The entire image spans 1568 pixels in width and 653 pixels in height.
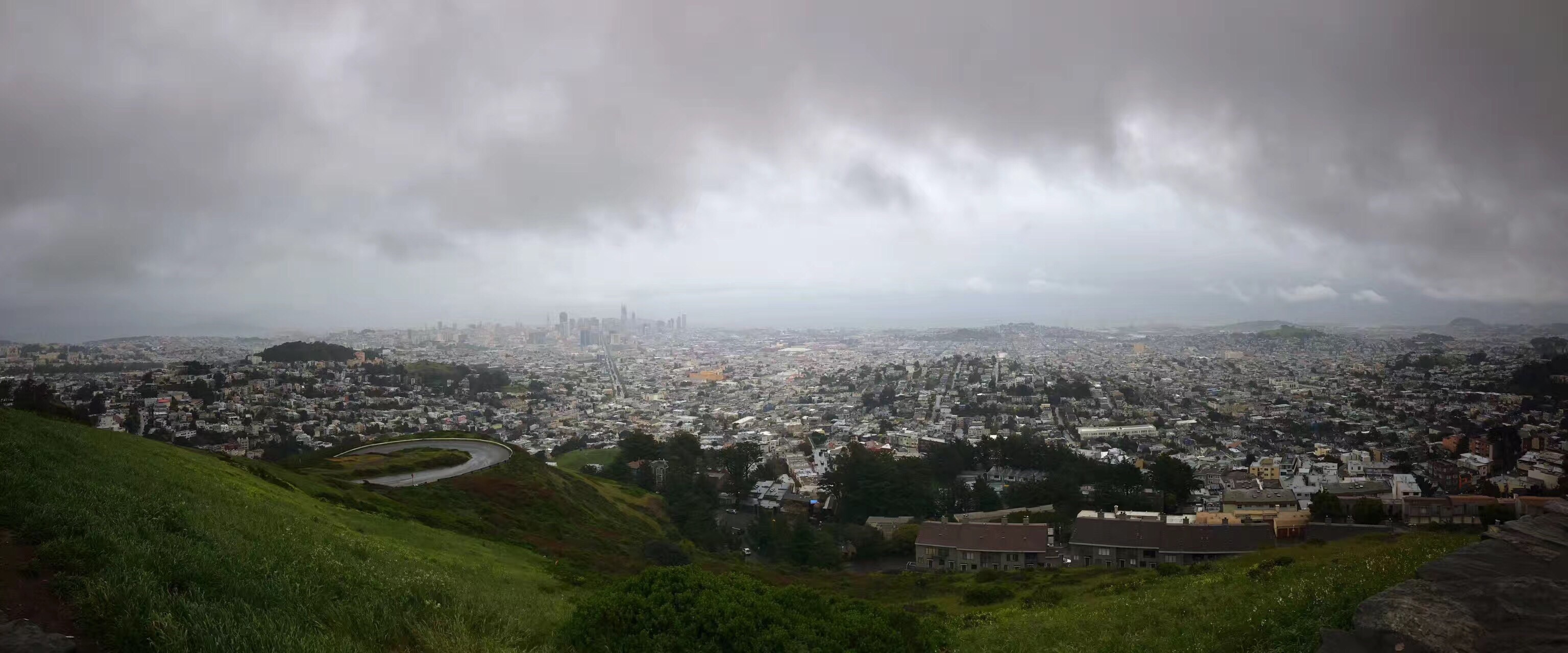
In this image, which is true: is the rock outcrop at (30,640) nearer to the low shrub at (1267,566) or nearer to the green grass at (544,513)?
the green grass at (544,513)

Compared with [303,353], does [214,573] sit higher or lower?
higher

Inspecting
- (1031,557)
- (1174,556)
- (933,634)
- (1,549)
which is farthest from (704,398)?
(1,549)

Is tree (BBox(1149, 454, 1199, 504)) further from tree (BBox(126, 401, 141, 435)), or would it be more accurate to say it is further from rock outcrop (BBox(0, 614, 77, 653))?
tree (BBox(126, 401, 141, 435))

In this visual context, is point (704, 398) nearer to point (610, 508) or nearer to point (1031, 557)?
point (610, 508)

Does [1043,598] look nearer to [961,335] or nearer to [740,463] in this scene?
[740,463]

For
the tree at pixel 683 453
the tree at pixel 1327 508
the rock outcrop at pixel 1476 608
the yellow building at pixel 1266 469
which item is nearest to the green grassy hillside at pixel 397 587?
the rock outcrop at pixel 1476 608

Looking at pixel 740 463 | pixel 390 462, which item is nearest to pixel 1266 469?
pixel 740 463
